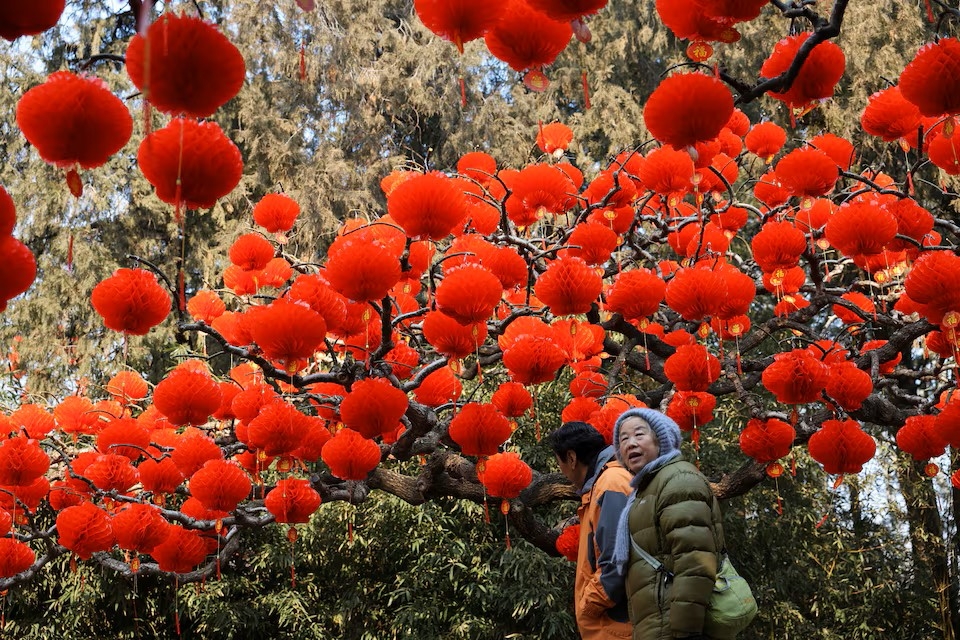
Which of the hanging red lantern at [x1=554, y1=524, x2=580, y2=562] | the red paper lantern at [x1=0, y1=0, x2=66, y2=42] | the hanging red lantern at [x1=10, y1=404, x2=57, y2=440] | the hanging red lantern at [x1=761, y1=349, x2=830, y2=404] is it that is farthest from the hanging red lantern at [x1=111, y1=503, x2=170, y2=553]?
the red paper lantern at [x1=0, y1=0, x2=66, y2=42]

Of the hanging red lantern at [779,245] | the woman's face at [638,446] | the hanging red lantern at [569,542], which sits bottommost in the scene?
the woman's face at [638,446]

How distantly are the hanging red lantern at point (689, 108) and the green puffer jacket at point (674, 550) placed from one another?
0.83 m

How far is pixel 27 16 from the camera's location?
1312 mm

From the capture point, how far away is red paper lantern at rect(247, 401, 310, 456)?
3387 millimetres

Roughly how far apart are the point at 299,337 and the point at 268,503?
1215 millimetres

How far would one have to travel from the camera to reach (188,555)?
4.03 meters

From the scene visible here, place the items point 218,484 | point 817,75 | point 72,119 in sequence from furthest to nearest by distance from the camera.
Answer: point 218,484, point 817,75, point 72,119

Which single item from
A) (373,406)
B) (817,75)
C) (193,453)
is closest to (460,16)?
(817,75)

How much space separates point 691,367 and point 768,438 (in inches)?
18.6

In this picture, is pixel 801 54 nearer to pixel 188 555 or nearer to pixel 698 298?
pixel 698 298

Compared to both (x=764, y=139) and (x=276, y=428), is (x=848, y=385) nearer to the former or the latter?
(x=764, y=139)

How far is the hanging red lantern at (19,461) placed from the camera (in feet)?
12.9

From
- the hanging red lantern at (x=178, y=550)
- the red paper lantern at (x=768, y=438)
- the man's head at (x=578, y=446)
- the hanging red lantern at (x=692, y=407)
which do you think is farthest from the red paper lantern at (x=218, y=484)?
the red paper lantern at (x=768, y=438)

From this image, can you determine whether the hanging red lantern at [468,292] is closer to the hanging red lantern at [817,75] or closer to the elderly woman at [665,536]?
the elderly woman at [665,536]
